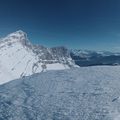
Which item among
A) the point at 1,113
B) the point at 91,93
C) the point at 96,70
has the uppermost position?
the point at 96,70

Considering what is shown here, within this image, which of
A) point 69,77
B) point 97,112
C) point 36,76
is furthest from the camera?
point 36,76

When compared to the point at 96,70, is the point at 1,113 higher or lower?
lower

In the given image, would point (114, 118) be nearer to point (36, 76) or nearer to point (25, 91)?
point (25, 91)

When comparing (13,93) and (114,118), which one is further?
(13,93)

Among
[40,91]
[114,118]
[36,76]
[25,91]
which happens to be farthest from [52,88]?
[114,118]

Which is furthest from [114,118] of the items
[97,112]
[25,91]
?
[25,91]

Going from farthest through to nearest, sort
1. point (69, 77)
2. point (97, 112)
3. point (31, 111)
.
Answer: point (69, 77) < point (31, 111) < point (97, 112)
